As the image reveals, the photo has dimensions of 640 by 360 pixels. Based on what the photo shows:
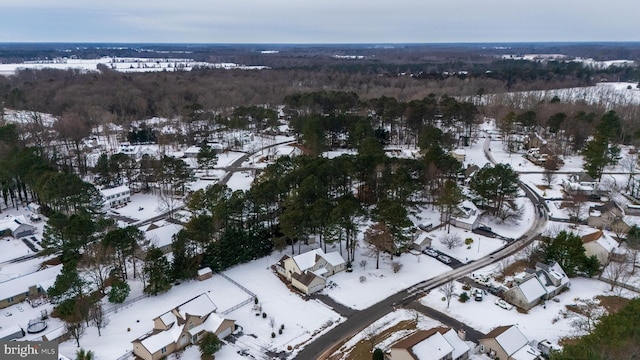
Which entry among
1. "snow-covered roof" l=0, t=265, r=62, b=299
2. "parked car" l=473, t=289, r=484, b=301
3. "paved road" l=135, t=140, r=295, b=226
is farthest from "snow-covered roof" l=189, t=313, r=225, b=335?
"paved road" l=135, t=140, r=295, b=226

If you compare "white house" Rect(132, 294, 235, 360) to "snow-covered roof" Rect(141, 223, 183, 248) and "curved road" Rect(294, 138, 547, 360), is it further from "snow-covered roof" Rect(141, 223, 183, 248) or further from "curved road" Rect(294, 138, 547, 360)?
"snow-covered roof" Rect(141, 223, 183, 248)

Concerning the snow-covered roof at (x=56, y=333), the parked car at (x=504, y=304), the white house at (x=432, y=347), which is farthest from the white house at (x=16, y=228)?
the parked car at (x=504, y=304)

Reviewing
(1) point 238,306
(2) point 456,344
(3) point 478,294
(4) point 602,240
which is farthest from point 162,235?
(4) point 602,240

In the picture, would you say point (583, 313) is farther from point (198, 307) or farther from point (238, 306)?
point (198, 307)

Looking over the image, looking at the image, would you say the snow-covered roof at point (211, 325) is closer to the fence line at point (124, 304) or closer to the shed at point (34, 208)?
the fence line at point (124, 304)

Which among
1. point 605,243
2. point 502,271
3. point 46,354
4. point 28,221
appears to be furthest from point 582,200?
point 28,221

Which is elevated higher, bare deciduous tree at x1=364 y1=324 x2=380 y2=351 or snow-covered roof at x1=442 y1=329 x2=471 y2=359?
snow-covered roof at x1=442 y1=329 x2=471 y2=359

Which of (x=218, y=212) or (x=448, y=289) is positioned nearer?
(x=448, y=289)
